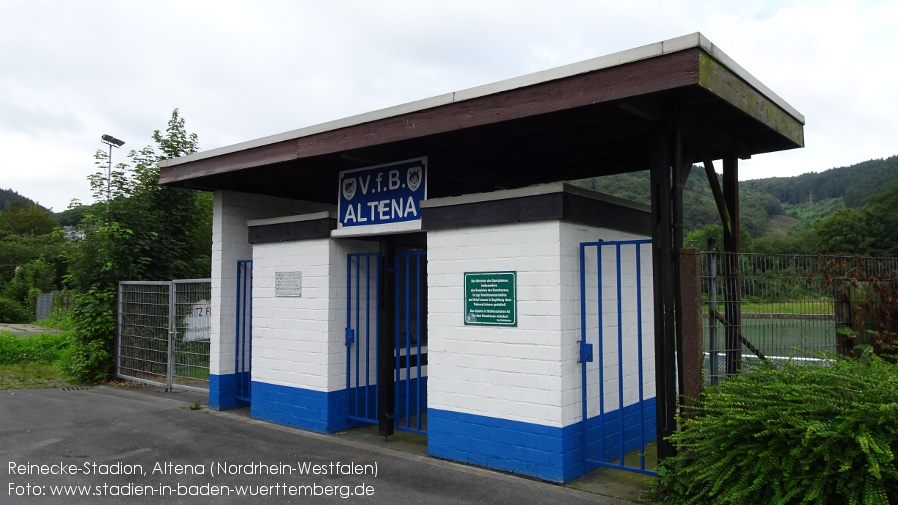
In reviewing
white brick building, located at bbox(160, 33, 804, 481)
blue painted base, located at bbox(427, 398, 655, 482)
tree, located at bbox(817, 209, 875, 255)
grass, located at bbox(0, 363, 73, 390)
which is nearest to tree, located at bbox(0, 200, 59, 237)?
grass, located at bbox(0, 363, 73, 390)

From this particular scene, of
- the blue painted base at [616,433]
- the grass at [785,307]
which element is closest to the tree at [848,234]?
the grass at [785,307]

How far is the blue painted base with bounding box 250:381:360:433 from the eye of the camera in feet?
24.0

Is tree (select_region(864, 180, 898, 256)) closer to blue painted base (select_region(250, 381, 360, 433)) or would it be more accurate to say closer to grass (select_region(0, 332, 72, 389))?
blue painted base (select_region(250, 381, 360, 433))

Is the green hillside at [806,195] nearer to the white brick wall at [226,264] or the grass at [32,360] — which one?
the grass at [32,360]

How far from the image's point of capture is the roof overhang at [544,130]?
15.1ft

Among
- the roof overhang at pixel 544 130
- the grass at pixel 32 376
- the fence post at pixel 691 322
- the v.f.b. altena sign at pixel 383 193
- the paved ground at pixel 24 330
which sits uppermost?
the roof overhang at pixel 544 130

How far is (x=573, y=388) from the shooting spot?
17.8 ft

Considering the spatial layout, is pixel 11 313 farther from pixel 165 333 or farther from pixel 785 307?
pixel 785 307

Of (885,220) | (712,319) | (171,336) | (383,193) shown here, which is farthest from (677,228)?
(885,220)

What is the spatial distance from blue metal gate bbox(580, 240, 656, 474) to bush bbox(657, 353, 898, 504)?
801mm

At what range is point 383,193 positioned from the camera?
697 centimetres

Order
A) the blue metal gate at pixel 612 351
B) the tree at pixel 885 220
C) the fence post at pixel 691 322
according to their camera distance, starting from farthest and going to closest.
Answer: the tree at pixel 885 220 → the blue metal gate at pixel 612 351 → the fence post at pixel 691 322

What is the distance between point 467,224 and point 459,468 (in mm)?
2295

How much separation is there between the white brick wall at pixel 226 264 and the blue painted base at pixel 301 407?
94 cm
